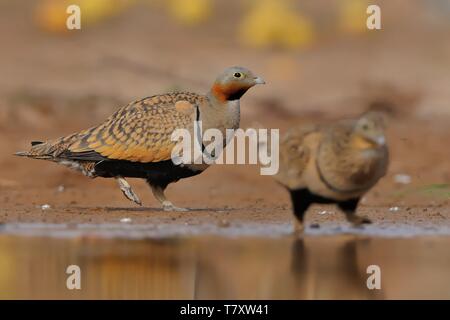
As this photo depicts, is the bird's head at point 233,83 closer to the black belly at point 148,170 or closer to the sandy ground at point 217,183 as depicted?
the black belly at point 148,170

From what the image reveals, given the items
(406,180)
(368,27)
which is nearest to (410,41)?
(368,27)

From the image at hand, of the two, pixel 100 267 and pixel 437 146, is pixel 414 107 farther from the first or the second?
pixel 100 267

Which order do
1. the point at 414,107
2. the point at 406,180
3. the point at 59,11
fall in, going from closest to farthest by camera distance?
1. the point at 406,180
2. the point at 414,107
3. the point at 59,11

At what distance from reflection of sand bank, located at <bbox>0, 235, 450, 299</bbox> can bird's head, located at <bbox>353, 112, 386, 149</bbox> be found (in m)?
0.78

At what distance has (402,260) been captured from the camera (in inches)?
367

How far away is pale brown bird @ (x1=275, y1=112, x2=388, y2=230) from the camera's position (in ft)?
31.9

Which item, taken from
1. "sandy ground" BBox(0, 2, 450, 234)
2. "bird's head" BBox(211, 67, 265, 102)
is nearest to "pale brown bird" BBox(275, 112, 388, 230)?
"bird's head" BBox(211, 67, 265, 102)

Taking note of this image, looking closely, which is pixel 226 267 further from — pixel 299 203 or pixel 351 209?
pixel 351 209

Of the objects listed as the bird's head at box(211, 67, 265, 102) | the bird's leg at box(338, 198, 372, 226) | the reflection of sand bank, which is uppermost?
the bird's head at box(211, 67, 265, 102)

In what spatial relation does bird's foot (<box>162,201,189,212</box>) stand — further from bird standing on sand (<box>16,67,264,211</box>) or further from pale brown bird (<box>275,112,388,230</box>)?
pale brown bird (<box>275,112,388,230</box>)

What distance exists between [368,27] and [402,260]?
1318 centimetres

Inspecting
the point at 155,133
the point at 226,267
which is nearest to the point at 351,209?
the point at 226,267

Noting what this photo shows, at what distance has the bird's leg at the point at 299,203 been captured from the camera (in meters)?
10.2

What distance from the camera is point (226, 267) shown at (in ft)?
29.3
